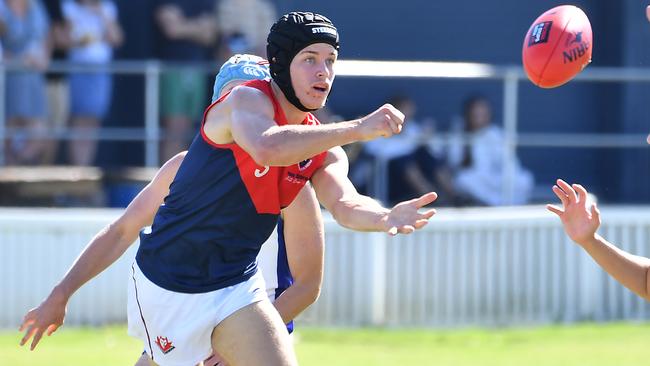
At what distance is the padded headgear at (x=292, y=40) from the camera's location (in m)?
5.39

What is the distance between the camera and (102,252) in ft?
19.2

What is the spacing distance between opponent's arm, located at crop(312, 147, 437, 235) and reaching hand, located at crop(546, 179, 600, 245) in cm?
67

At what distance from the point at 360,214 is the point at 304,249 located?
1.60 feet

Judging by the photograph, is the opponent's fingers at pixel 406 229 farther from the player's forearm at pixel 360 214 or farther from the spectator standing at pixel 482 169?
the spectator standing at pixel 482 169

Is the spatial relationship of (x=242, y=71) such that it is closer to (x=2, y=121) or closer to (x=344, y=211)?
(x=344, y=211)

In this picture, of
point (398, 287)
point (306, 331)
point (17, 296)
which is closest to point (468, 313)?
point (398, 287)

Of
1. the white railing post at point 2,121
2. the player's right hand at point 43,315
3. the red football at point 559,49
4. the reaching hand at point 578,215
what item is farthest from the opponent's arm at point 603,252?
the white railing post at point 2,121

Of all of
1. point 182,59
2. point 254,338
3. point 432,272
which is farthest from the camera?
point 182,59

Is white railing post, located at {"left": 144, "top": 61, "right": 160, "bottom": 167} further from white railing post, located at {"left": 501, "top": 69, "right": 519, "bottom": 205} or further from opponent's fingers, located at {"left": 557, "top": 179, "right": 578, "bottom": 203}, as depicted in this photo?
opponent's fingers, located at {"left": 557, "top": 179, "right": 578, "bottom": 203}

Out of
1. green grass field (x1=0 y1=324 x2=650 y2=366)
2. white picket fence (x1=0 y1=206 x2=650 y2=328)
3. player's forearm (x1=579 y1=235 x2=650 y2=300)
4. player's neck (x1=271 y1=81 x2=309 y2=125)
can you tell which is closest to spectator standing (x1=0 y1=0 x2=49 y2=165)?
white picket fence (x1=0 y1=206 x2=650 y2=328)

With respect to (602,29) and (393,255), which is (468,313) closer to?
(393,255)

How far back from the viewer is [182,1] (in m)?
14.2

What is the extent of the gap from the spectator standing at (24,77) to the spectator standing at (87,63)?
341mm

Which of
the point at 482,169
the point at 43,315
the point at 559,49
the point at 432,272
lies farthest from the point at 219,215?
the point at 482,169
